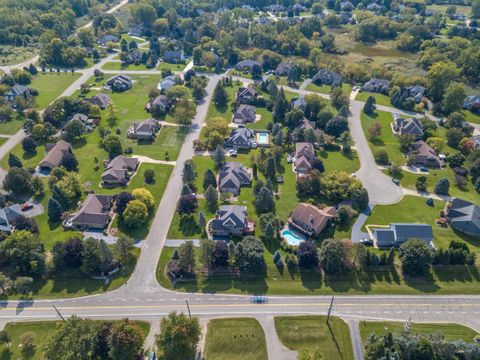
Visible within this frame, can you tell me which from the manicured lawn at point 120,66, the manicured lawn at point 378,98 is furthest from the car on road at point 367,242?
the manicured lawn at point 120,66

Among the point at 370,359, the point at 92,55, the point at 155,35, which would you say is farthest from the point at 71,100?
the point at 370,359

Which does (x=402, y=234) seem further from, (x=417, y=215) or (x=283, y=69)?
(x=283, y=69)

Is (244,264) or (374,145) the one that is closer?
(244,264)

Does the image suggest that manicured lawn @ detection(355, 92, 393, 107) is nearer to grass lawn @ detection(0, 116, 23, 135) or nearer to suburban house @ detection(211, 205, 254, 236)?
suburban house @ detection(211, 205, 254, 236)

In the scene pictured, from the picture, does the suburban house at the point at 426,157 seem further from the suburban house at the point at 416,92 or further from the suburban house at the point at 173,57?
the suburban house at the point at 173,57

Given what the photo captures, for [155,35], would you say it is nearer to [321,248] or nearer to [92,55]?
[92,55]

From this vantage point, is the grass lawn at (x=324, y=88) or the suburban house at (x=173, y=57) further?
the suburban house at (x=173, y=57)
